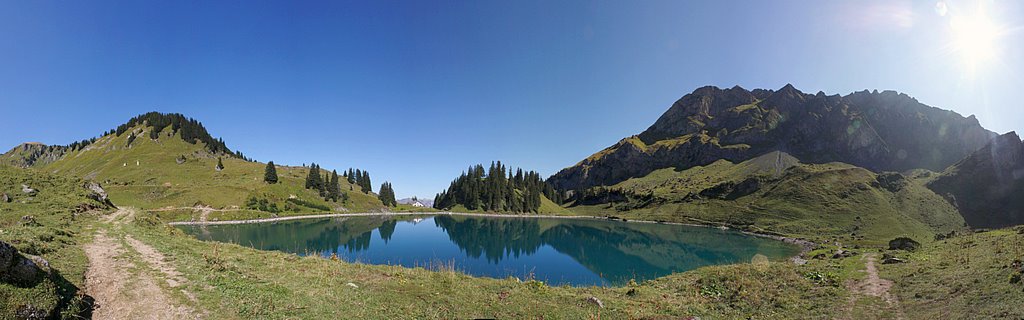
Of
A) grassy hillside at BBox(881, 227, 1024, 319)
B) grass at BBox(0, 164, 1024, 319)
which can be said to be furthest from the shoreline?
grassy hillside at BBox(881, 227, 1024, 319)

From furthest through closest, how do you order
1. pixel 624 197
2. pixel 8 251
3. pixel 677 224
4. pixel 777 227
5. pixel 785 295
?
pixel 624 197 < pixel 677 224 < pixel 777 227 < pixel 785 295 < pixel 8 251

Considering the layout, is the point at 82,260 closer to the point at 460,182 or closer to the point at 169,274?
the point at 169,274

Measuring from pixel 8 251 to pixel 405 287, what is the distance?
10828mm

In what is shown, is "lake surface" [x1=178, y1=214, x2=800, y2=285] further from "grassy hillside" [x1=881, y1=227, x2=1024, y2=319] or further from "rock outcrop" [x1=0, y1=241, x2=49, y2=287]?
"rock outcrop" [x1=0, y1=241, x2=49, y2=287]

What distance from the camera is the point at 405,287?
15156 mm

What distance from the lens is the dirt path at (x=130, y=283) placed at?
9.98 m

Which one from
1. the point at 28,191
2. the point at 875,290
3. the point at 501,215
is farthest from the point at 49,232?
the point at 501,215

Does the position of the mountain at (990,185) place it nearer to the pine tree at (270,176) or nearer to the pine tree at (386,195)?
the pine tree at (386,195)

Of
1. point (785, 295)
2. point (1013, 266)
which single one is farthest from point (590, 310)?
point (1013, 266)

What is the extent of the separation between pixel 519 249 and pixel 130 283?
57856 mm

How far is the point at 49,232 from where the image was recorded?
53.4ft

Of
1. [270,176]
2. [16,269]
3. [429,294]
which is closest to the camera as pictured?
[16,269]

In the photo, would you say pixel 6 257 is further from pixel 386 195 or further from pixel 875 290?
pixel 386 195

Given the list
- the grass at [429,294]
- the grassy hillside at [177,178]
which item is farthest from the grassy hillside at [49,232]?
the grassy hillside at [177,178]
